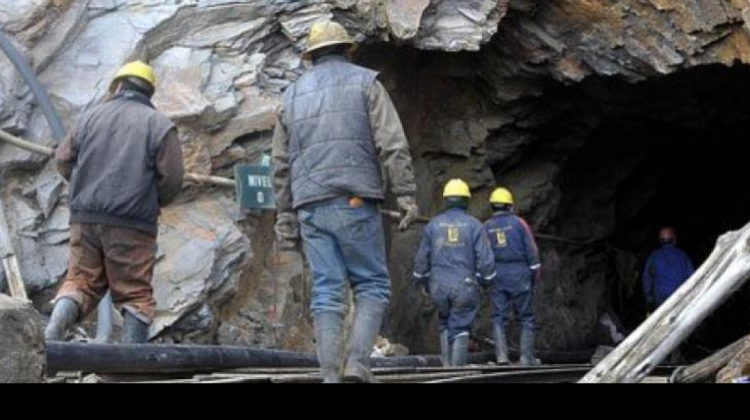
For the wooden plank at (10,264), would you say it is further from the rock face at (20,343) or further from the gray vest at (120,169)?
the rock face at (20,343)

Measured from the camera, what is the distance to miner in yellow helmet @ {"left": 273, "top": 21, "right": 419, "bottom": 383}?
6766mm

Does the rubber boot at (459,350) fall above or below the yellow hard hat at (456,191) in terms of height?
below

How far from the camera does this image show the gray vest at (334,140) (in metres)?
6.81

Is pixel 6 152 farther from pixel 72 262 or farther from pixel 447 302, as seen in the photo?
pixel 447 302

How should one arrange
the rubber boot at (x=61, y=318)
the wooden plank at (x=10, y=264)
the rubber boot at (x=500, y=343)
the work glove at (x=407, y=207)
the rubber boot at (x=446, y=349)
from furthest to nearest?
1. the rubber boot at (x=500, y=343)
2. the rubber boot at (x=446, y=349)
3. the wooden plank at (x=10, y=264)
4. the rubber boot at (x=61, y=318)
5. the work glove at (x=407, y=207)

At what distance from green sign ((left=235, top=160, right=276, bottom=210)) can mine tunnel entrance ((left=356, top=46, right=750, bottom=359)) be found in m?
2.66

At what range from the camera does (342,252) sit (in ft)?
22.4

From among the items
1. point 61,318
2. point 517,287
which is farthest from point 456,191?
point 61,318

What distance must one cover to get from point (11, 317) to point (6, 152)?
6.30 meters

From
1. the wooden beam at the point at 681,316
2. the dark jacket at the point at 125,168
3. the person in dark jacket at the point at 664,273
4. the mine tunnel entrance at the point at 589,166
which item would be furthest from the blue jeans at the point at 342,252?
the person in dark jacket at the point at 664,273

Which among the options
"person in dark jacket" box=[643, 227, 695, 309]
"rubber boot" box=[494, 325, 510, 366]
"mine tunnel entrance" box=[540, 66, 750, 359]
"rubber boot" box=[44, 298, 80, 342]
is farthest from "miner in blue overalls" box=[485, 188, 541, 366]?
"rubber boot" box=[44, 298, 80, 342]

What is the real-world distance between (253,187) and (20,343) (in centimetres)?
686

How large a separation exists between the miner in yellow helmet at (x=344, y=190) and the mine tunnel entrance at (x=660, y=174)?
31.5 feet
